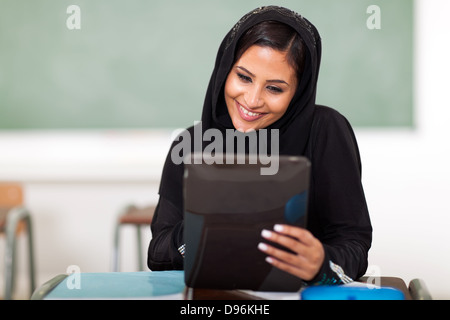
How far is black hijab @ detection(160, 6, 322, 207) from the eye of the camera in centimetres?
127

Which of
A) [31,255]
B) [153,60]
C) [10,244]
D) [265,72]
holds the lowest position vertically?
[31,255]

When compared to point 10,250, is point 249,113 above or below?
above

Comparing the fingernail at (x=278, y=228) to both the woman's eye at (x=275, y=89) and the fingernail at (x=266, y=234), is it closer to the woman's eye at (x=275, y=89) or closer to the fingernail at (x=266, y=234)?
the fingernail at (x=266, y=234)

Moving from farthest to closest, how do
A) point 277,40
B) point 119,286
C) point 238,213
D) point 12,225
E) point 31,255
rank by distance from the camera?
point 31,255 < point 12,225 < point 277,40 < point 119,286 < point 238,213

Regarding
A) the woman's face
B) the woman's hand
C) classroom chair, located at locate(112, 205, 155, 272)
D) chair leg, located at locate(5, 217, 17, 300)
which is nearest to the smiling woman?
the woman's face

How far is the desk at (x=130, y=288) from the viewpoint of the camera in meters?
0.95

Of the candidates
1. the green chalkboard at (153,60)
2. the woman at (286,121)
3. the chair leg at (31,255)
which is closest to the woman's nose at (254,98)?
the woman at (286,121)

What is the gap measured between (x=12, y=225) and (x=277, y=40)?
1702 mm

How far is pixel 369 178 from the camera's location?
2844 mm

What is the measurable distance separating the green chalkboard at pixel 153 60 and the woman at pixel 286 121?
4.92 ft

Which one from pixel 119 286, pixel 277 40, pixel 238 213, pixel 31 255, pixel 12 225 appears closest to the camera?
pixel 238 213

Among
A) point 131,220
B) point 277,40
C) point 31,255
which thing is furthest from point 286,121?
point 31,255

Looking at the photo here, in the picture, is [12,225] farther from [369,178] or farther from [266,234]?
[266,234]

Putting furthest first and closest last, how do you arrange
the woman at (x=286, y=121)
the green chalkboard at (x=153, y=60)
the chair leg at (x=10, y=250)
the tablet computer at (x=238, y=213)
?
A: the green chalkboard at (x=153, y=60), the chair leg at (x=10, y=250), the woman at (x=286, y=121), the tablet computer at (x=238, y=213)
